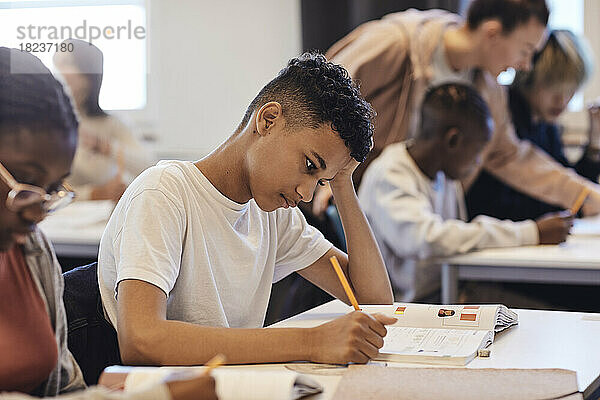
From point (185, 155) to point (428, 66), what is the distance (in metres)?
1.39

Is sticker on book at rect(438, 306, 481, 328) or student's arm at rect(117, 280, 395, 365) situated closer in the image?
student's arm at rect(117, 280, 395, 365)

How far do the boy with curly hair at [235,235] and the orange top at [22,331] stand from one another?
154 mm

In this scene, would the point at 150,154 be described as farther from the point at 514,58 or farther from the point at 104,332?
the point at 104,332

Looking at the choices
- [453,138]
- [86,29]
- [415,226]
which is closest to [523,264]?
[415,226]

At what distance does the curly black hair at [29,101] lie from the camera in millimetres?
1128

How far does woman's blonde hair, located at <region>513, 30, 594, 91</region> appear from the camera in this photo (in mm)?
3115

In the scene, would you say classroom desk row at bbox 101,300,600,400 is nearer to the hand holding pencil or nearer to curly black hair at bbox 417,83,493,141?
the hand holding pencil

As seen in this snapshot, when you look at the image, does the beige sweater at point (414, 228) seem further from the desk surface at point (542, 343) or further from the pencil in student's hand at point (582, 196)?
the desk surface at point (542, 343)

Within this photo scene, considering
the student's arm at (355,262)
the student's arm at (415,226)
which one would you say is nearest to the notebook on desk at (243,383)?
the student's arm at (355,262)

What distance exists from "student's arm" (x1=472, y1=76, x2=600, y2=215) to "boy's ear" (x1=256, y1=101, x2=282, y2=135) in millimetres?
1784

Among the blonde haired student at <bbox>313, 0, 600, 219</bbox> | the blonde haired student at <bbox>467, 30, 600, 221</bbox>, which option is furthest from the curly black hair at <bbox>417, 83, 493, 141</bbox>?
the blonde haired student at <bbox>467, 30, 600, 221</bbox>

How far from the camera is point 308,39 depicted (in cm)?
372

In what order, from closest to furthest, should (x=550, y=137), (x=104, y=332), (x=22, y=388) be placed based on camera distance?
(x=22, y=388)
(x=104, y=332)
(x=550, y=137)

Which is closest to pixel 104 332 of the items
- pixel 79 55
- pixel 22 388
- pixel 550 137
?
pixel 22 388
